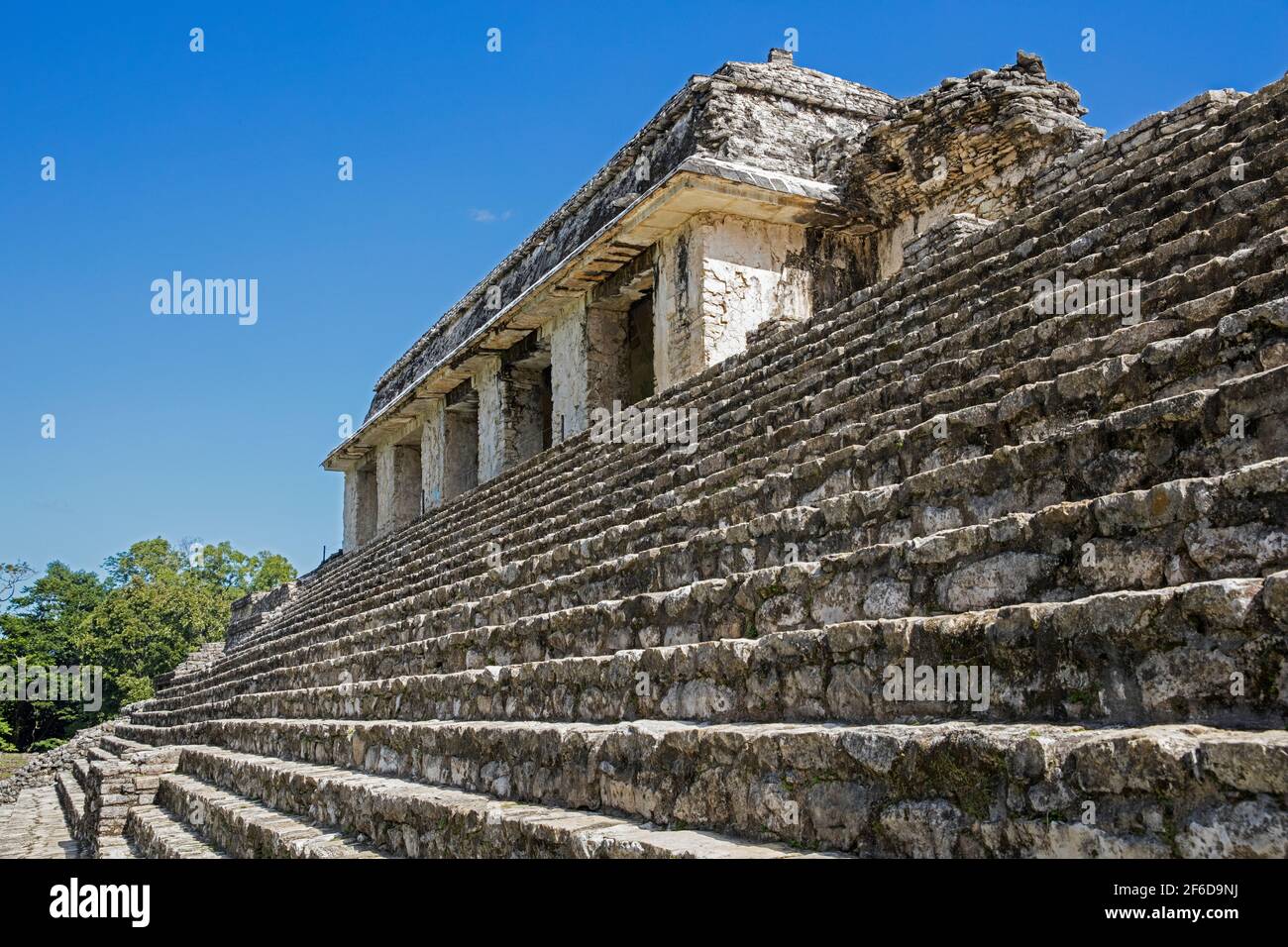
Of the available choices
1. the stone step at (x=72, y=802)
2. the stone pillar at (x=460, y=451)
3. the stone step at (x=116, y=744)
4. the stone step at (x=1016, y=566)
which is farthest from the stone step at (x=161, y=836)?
the stone pillar at (x=460, y=451)

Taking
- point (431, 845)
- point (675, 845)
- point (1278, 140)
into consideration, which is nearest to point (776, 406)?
point (1278, 140)

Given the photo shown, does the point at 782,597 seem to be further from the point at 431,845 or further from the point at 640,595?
the point at 431,845

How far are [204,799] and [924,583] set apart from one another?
658 cm

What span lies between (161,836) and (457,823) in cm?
449

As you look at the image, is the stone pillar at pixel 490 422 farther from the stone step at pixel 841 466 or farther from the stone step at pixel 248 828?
the stone step at pixel 841 466

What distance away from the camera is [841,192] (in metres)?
12.1

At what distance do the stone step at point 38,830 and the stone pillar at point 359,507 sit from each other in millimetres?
8495

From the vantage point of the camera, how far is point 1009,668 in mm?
2922

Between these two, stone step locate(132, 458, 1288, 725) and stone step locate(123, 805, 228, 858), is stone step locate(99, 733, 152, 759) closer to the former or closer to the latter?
stone step locate(123, 805, 228, 858)

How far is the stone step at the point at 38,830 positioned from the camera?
35.2 feet

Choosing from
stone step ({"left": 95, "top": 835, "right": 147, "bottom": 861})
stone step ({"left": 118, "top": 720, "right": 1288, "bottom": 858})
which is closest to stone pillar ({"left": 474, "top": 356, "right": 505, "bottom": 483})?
stone step ({"left": 95, "top": 835, "right": 147, "bottom": 861})

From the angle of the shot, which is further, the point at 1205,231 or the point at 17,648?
the point at 17,648

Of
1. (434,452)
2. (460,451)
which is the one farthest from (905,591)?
(434,452)

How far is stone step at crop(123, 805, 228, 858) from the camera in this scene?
7.18 meters
